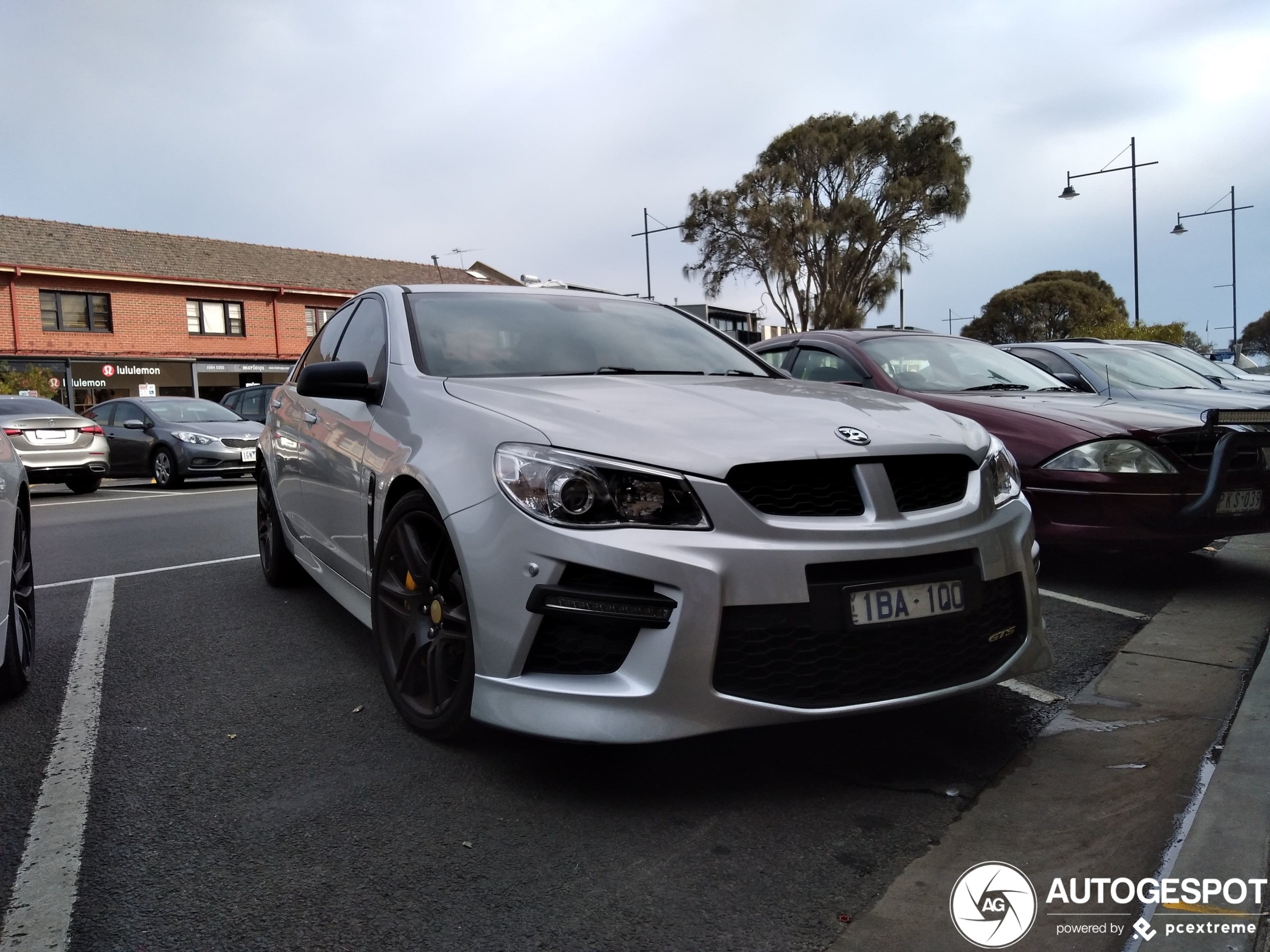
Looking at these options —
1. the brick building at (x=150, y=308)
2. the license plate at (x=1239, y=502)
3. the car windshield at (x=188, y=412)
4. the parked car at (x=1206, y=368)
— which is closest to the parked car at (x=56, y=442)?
the car windshield at (x=188, y=412)

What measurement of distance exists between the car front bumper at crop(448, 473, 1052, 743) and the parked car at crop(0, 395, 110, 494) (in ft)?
41.8

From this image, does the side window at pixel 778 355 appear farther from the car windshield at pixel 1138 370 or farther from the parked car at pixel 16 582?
the parked car at pixel 16 582

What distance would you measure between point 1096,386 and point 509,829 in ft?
20.6

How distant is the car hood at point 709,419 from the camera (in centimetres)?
267

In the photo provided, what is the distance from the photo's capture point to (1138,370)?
810 centimetres

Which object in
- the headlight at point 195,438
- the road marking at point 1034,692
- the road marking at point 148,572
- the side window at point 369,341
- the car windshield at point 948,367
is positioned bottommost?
the road marking at point 1034,692

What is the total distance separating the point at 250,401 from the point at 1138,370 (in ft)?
50.2

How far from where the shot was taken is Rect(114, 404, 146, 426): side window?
1548cm

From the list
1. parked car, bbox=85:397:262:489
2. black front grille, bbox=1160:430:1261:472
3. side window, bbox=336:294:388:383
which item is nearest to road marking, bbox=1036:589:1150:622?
black front grille, bbox=1160:430:1261:472

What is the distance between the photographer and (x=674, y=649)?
2496 millimetres

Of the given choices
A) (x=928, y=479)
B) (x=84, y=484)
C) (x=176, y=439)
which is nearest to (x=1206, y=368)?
(x=928, y=479)

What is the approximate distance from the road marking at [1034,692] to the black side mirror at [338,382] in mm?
2497

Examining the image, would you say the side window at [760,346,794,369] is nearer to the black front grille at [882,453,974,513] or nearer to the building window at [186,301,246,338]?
the black front grille at [882,453,974,513]

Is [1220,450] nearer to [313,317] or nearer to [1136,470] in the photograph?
[1136,470]
